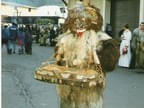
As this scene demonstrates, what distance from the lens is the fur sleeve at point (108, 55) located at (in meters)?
3.33

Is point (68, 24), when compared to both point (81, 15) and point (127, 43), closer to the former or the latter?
point (81, 15)

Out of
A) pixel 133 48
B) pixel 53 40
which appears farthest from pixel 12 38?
pixel 53 40

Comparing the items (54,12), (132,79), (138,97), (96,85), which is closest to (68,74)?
(96,85)

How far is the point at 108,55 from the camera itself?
10.9 ft

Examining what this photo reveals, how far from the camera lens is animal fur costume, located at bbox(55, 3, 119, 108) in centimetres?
333

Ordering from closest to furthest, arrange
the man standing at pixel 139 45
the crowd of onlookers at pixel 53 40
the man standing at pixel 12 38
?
1. the man standing at pixel 139 45
2. the crowd of onlookers at pixel 53 40
3. the man standing at pixel 12 38

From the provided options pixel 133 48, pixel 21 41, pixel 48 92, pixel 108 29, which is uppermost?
pixel 108 29

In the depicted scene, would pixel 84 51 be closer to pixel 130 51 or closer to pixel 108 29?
pixel 130 51

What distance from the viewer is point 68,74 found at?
322 cm

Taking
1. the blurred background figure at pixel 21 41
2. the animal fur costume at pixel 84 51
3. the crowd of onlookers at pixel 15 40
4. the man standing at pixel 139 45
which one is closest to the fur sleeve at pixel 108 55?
the animal fur costume at pixel 84 51

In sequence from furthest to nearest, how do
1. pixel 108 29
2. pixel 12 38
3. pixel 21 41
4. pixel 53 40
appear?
pixel 21 41 < pixel 12 38 < pixel 108 29 < pixel 53 40

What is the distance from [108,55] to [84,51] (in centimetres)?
16

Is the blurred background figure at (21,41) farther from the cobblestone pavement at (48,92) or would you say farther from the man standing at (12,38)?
the cobblestone pavement at (48,92)

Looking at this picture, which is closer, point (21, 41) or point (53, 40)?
point (53, 40)
